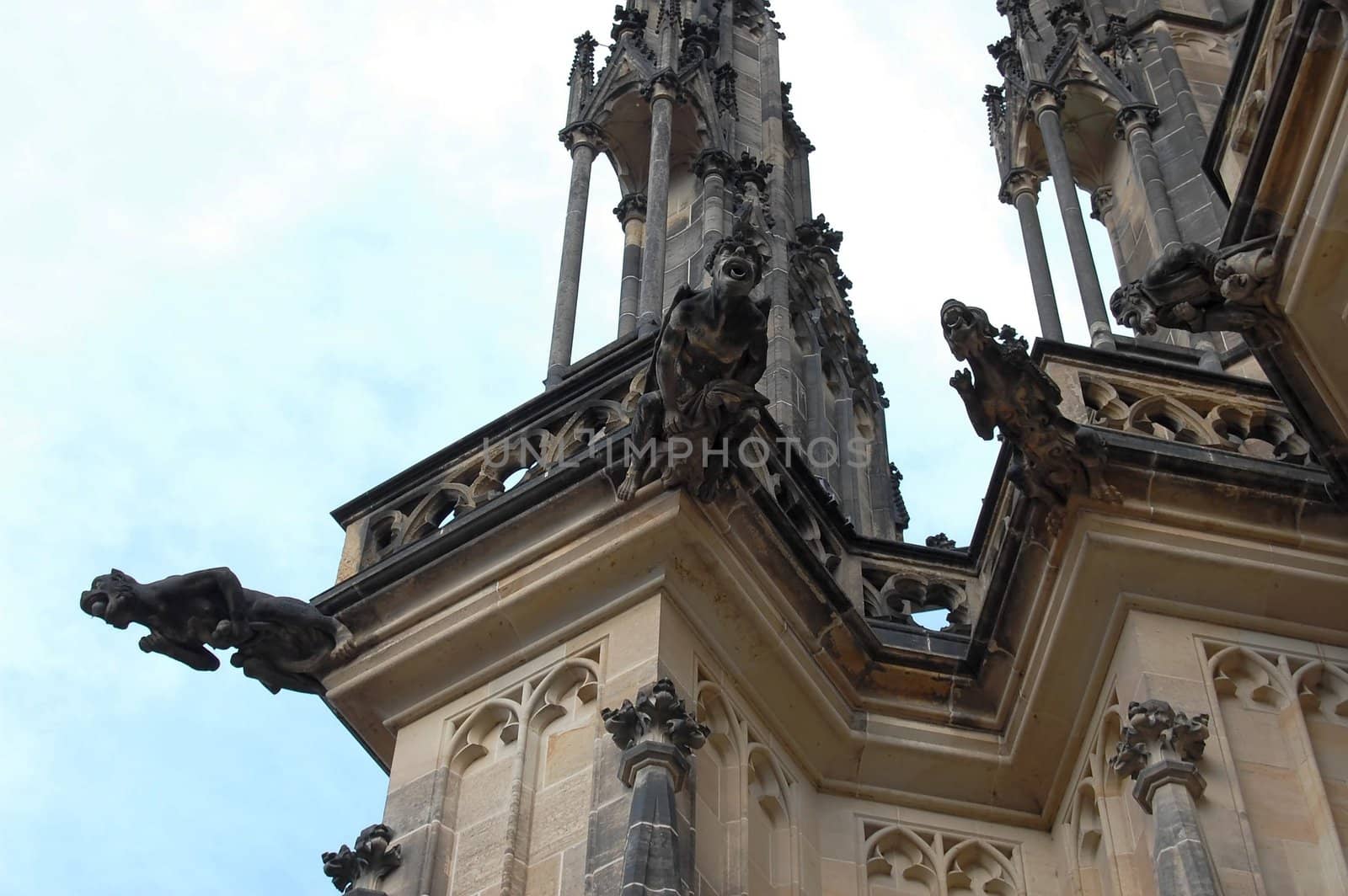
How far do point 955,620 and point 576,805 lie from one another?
3049mm

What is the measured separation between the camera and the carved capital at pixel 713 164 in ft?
47.8

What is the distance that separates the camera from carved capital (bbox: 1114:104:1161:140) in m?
15.1

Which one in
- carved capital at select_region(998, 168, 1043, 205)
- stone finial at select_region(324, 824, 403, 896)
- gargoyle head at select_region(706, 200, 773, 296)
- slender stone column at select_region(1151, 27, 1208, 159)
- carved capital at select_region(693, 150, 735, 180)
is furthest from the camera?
carved capital at select_region(998, 168, 1043, 205)

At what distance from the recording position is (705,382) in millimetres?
9781

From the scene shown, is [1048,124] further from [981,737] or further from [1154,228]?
[981,737]

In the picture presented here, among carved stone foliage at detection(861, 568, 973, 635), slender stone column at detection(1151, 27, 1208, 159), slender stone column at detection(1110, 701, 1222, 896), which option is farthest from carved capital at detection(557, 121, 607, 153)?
slender stone column at detection(1110, 701, 1222, 896)

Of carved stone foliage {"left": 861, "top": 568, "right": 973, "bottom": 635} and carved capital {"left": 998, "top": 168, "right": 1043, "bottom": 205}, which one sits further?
carved capital {"left": 998, "top": 168, "right": 1043, "bottom": 205}

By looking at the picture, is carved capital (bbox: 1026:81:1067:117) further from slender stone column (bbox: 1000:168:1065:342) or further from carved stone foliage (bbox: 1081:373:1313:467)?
carved stone foliage (bbox: 1081:373:1313:467)

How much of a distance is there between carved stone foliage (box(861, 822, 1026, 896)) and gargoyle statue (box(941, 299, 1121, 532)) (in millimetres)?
1490

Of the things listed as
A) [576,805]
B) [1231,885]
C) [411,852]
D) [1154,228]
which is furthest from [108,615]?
[1154,228]

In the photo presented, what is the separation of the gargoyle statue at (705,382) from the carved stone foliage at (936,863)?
177 cm

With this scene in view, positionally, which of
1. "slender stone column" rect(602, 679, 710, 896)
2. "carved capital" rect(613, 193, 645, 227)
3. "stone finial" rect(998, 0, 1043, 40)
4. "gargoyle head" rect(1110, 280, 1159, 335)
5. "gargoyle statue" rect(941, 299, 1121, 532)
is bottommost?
"slender stone column" rect(602, 679, 710, 896)

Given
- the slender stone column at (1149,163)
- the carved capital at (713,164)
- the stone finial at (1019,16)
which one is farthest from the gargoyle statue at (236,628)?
the stone finial at (1019,16)

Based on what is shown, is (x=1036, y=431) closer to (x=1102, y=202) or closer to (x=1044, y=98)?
(x=1044, y=98)
